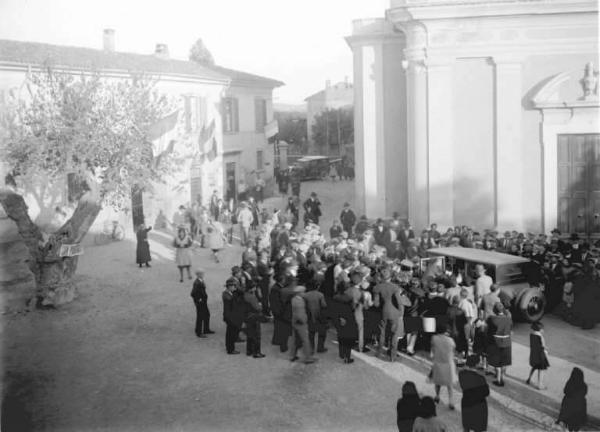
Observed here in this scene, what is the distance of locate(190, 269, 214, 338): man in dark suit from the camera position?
13602mm

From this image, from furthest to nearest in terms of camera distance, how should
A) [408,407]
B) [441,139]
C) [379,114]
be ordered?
[379,114] < [441,139] < [408,407]

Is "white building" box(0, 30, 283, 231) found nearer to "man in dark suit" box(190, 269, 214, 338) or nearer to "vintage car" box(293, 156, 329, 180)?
"vintage car" box(293, 156, 329, 180)

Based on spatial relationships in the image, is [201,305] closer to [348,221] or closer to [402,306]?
[402,306]

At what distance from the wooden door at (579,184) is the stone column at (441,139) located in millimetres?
3216

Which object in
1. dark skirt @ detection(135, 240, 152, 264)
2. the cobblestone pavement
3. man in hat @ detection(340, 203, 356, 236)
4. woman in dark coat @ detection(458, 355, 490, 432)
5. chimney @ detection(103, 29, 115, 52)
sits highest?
chimney @ detection(103, 29, 115, 52)

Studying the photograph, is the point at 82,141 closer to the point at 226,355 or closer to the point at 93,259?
the point at 93,259

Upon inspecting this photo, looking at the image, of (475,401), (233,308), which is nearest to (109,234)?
(233,308)

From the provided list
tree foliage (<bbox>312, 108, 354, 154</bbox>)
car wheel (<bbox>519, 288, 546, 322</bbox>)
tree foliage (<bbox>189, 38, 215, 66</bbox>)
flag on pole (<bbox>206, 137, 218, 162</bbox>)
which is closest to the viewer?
car wheel (<bbox>519, 288, 546, 322</bbox>)

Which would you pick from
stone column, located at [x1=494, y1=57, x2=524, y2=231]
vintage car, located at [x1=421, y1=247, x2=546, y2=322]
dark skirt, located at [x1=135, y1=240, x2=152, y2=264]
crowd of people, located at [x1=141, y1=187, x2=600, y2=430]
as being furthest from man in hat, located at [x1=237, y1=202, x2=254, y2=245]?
vintage car, located at [x1=421, y1=247, x2=546, y2=322]

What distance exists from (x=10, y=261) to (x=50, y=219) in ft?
9.80

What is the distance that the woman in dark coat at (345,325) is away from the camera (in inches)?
469

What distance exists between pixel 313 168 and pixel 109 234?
25592mm

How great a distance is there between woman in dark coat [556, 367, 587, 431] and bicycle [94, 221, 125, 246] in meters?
19.4

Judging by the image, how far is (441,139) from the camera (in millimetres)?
20578
